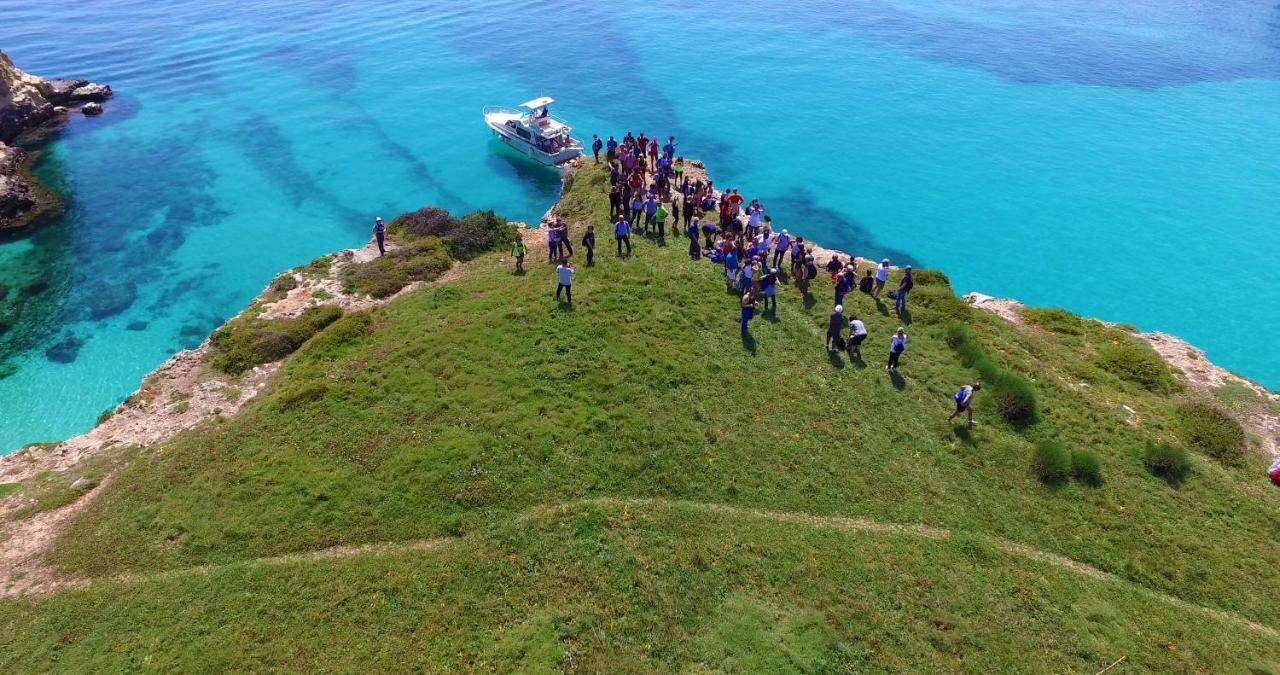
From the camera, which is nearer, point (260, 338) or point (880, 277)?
point (260, 338)

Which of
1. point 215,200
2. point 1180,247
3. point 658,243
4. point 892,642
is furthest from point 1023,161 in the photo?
point 215,200

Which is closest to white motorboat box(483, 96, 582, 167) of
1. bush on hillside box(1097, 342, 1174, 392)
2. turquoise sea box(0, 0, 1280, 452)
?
turquoise sea box(0, 0, 1280, 452)

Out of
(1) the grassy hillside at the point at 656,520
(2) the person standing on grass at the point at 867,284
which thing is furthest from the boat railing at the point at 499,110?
(2) the person standing on grass at the point at 867,284

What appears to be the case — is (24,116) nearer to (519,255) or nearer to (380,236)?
(380,236)

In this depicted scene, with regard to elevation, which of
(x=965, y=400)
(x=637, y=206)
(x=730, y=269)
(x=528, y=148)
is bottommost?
(x=965, y=400)

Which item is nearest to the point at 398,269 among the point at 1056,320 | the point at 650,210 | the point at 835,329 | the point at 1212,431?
the point at 650,210
